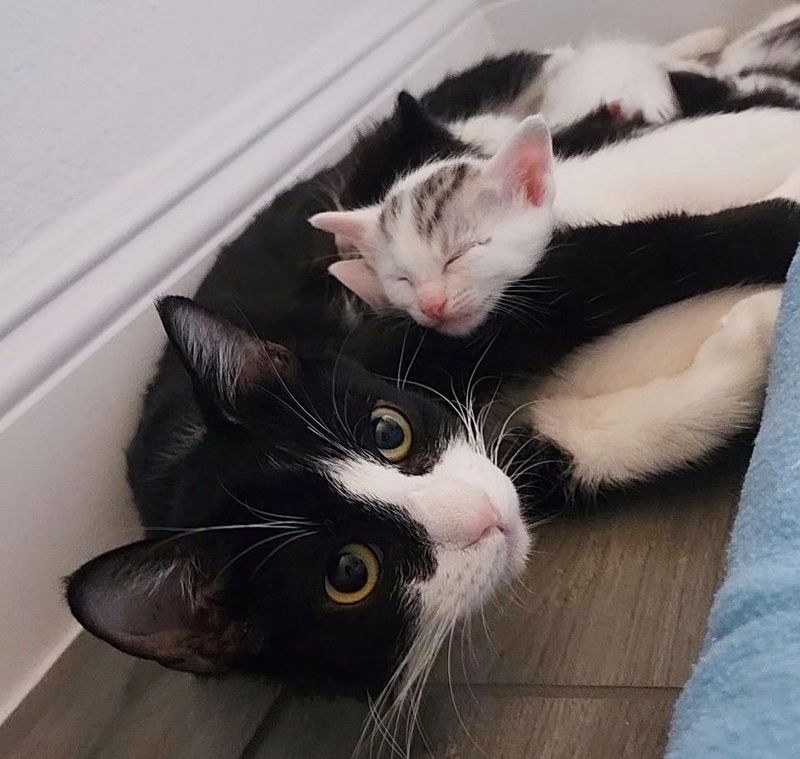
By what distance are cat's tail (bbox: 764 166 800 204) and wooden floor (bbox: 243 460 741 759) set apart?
1.03 ft

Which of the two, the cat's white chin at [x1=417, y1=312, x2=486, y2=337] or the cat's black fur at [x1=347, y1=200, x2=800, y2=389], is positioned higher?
the cat's white chin at [x1=417, y1=312, x2=486, y2=337]

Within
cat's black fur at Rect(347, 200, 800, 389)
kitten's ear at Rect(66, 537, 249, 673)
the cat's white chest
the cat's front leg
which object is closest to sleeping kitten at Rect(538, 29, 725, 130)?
the cat's white chest

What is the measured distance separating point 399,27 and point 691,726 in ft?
4.49

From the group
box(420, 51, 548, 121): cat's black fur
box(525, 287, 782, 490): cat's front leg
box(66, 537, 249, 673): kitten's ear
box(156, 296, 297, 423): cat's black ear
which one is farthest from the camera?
box(420, 51, 548, 121): cat's black fur

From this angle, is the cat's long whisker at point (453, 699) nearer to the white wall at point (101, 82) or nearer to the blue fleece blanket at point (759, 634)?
the blue fleece blanket at point (759, 634)

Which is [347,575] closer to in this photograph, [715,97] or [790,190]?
[790,190]

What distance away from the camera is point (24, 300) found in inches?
41.0

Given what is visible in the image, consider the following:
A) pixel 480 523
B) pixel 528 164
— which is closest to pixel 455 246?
pixel 528 164

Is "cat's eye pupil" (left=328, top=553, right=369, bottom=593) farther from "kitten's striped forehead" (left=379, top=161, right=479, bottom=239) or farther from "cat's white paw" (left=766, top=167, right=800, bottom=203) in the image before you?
"cat's white paw" (left=766, top=167, right=800, bottom=203)

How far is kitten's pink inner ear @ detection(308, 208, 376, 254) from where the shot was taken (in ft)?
3.73

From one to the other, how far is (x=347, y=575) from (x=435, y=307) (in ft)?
1.24

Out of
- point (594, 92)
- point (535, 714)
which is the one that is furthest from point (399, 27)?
point (535, 714)

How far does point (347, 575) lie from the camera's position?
749mm

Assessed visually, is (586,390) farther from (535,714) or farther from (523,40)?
(523,40)
